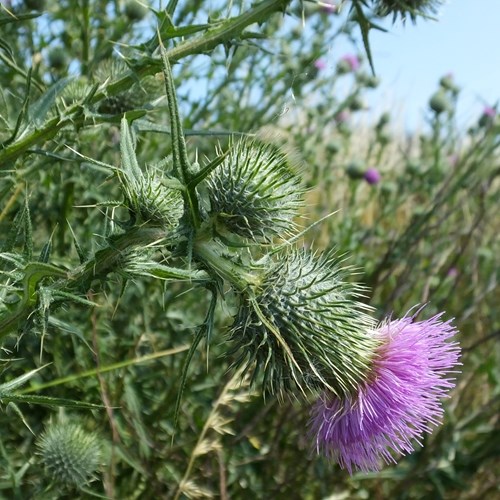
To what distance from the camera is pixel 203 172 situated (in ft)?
5.01

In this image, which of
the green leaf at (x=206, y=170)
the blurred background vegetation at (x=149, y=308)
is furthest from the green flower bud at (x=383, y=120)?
the green leaf at (x=206, y=170)

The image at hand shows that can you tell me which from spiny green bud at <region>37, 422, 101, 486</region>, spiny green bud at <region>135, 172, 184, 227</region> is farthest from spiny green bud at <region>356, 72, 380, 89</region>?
spiny green bud at <region>135, 172, 184, 227</region>

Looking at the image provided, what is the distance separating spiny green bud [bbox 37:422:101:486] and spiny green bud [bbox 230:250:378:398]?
2.62 ft

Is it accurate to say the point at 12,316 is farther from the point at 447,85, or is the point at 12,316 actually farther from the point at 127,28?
the point at 447,85

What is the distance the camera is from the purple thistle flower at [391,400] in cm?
193

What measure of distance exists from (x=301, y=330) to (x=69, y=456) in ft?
3.16

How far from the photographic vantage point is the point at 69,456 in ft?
7.65

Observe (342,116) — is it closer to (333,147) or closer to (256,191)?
(333,147)

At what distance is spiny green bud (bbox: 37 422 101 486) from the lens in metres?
2.34

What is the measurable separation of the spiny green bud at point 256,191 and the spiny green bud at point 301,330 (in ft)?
0.36

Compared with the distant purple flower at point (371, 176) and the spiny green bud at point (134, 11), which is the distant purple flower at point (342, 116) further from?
the spiny green bud at point (134, 11)

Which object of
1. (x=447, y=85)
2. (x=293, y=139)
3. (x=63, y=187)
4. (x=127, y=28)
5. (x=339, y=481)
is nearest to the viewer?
(x=63, y=187)

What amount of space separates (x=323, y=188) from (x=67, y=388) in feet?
11.4

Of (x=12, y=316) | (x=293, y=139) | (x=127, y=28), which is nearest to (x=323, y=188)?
(x=293, y=139)
